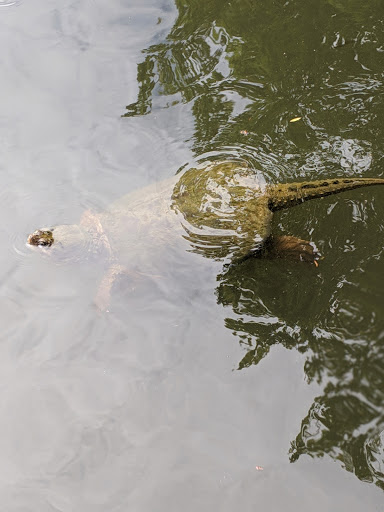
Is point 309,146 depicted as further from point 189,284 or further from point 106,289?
point 106,289

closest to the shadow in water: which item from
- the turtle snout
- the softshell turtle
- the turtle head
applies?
the softshell turtle

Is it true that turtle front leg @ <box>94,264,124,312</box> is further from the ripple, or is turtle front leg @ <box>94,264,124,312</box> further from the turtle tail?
the ripple

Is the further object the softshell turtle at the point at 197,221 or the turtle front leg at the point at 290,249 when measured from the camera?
the turtle front leg at the point at 290,249

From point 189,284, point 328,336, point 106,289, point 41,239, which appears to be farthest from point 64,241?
point 328,336

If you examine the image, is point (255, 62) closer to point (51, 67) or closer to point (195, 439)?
point (51, 67)

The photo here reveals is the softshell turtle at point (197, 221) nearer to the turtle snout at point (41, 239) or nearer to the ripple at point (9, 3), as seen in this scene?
the turtle snout at point (41, 239)

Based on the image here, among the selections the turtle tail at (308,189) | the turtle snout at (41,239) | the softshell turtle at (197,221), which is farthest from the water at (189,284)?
the turtle tail at (308,189)

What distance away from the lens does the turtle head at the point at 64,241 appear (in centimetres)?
446

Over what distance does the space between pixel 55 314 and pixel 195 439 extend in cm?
181

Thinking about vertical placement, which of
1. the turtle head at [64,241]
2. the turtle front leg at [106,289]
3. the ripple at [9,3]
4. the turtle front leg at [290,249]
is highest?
the ripple at [9,3]

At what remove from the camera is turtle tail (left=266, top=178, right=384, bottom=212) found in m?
3.89

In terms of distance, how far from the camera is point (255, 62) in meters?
5.38

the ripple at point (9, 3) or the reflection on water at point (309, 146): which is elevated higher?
the ripple at point (9, 3)

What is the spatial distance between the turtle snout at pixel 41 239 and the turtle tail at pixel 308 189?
2.21 meters
